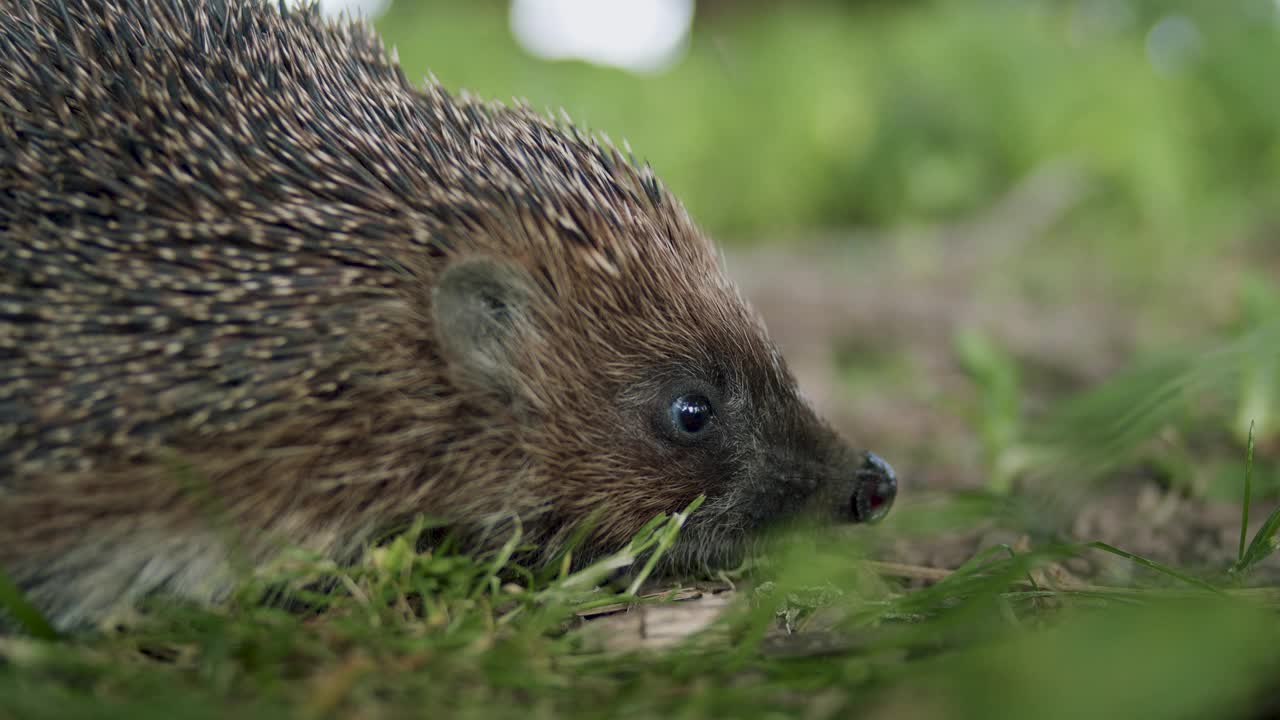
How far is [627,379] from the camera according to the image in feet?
11.6

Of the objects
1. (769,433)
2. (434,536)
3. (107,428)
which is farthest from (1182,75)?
(107,428)

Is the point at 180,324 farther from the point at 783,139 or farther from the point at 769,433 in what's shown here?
the point at 783,139

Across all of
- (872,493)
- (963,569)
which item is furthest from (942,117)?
(963,569)

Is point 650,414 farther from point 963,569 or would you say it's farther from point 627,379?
point 963,569

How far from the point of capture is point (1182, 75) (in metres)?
12.7

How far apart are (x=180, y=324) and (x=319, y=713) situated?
5.02 ft

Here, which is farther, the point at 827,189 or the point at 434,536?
the point at 827,189

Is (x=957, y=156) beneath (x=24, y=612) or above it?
above

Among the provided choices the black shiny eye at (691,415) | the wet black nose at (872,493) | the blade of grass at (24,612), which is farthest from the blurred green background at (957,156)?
the blade of grass at (24,612)

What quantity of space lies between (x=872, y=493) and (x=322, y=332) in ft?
6.69

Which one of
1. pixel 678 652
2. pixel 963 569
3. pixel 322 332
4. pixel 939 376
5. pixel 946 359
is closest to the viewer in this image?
pixel 678 652

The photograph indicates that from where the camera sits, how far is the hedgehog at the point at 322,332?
292 cm

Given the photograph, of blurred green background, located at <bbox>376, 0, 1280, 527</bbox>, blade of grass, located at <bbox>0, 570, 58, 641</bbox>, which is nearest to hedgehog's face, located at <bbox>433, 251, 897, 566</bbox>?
blade of grass, located at <bbox>0, 570, 58, 641</bbox>

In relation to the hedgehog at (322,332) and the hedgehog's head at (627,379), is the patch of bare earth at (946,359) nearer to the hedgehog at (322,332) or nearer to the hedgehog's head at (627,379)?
the hedgehog's head at (627,379)
